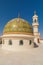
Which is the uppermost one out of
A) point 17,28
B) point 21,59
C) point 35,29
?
point 35,29

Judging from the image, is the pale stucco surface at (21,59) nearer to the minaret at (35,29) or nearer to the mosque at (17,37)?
the mosque at (17,37)

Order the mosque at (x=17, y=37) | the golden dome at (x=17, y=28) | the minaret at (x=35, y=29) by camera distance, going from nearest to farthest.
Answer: the mosque at (x=17, y=37), the golden dome at (x=17, y=28), the minaret at (x=35, y=29)

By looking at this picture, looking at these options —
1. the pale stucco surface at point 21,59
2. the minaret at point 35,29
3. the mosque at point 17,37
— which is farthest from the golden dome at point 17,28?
the minaret at point 35,29

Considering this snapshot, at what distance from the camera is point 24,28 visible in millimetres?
17719

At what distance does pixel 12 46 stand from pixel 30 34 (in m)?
3.58

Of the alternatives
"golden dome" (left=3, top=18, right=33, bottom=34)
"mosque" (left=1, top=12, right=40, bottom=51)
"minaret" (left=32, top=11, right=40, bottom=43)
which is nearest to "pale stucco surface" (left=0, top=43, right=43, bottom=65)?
"mosque" (left=1, top=12, right=40, bottom=51)

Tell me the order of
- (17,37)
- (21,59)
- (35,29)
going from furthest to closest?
(35,29) < (17,37) < (21,59)

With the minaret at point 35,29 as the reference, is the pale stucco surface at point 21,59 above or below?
below

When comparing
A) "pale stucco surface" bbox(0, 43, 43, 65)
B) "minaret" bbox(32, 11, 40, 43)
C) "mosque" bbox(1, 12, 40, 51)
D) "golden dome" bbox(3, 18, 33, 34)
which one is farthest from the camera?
"minaret" bbox(32, 11, 40, 43)

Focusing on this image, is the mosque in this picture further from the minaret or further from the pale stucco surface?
the minaret

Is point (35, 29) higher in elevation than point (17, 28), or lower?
higher

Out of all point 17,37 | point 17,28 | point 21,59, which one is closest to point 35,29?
point 17,28

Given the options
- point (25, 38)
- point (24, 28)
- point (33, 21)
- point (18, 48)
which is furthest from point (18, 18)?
point (33, 21)

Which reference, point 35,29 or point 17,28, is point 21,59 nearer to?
point 17,28
